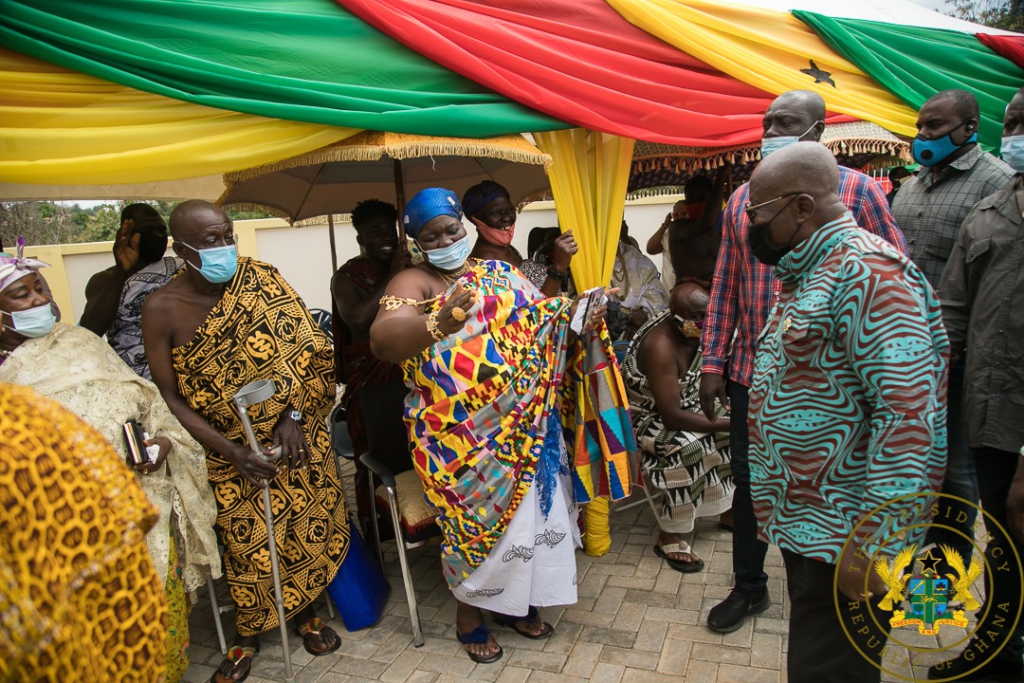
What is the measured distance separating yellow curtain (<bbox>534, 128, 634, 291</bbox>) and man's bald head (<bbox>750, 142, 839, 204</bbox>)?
156 cm

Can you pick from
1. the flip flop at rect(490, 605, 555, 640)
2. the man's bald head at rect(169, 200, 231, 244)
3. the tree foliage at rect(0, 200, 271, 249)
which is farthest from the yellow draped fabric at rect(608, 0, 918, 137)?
the tree foliage at rect(0, 200, 271, 249)

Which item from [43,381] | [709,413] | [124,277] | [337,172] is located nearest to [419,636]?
[709,413]

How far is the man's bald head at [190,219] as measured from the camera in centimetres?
263

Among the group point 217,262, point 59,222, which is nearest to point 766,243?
point 217,262

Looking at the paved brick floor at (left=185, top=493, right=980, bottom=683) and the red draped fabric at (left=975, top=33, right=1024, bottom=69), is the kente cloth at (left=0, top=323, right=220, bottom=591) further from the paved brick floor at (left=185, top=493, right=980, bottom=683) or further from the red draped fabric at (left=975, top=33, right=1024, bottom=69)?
the red draped fabric at (left=975, top=33, right=1024, bottom=69)

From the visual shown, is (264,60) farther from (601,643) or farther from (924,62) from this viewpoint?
(924,62)

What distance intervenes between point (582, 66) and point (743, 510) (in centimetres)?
219

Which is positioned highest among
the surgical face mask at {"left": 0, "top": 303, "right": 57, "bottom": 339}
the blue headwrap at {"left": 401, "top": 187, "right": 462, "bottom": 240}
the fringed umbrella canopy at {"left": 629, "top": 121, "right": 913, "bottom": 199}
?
the fringed umbrella canopy at {"left": 629, "top": 121, "right": 913, "bottom": 199}

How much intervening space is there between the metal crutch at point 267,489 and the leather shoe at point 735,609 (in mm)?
1825

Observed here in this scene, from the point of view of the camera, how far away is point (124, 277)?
3.49 metres

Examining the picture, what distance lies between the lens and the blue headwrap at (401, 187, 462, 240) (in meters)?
2.71

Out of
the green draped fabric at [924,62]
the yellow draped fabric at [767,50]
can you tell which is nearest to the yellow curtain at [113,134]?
the yellow draped fabric at [767,50]

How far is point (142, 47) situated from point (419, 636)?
8.72ft

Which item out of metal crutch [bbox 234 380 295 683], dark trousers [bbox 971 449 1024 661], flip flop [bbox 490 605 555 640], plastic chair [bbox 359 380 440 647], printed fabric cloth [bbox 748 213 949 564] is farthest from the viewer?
plastic chair [bbox 359 380 440 647]
